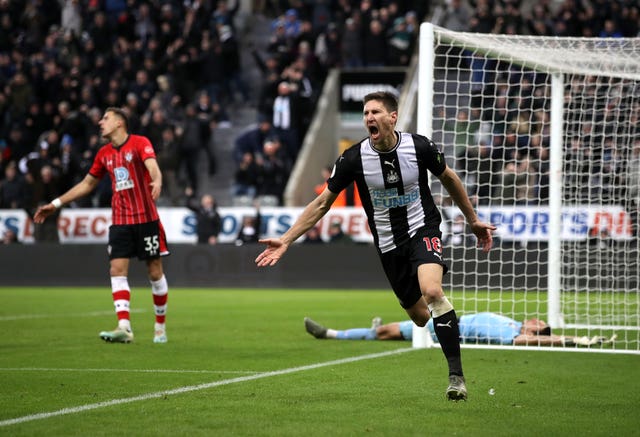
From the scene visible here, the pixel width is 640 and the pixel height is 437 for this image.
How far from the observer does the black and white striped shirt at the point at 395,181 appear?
7527 millimetres

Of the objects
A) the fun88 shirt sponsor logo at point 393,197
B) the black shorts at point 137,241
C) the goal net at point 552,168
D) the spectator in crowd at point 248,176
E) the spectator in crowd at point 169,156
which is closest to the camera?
the fun88 shirt sponsor logo at point 393,197

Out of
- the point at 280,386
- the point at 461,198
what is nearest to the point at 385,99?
the point at 461,198

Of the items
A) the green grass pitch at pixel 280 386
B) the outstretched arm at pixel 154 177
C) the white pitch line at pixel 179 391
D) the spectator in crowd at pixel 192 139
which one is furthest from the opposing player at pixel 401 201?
the spectator in crowd at pixel 192 139

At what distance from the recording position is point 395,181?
24.8ft

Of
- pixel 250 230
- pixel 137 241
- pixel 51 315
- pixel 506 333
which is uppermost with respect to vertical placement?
pixel 137 241

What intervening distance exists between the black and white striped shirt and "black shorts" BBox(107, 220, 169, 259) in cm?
401

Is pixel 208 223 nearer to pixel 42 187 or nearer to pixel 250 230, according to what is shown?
pixel 250 230

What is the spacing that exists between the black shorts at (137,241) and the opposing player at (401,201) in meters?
3.95

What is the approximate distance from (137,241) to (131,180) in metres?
0.61

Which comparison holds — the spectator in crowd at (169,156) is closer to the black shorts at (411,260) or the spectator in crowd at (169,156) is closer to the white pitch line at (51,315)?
the white pitch line at (51,315)

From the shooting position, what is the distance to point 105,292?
2097 centimetres

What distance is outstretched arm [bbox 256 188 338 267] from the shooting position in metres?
7.04

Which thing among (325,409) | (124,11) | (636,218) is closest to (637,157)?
(636,218)

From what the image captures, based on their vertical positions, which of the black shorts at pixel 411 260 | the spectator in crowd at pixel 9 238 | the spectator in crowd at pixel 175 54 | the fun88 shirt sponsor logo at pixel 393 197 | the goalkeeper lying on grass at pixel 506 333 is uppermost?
the spectator in crowd at pixel 175 54
